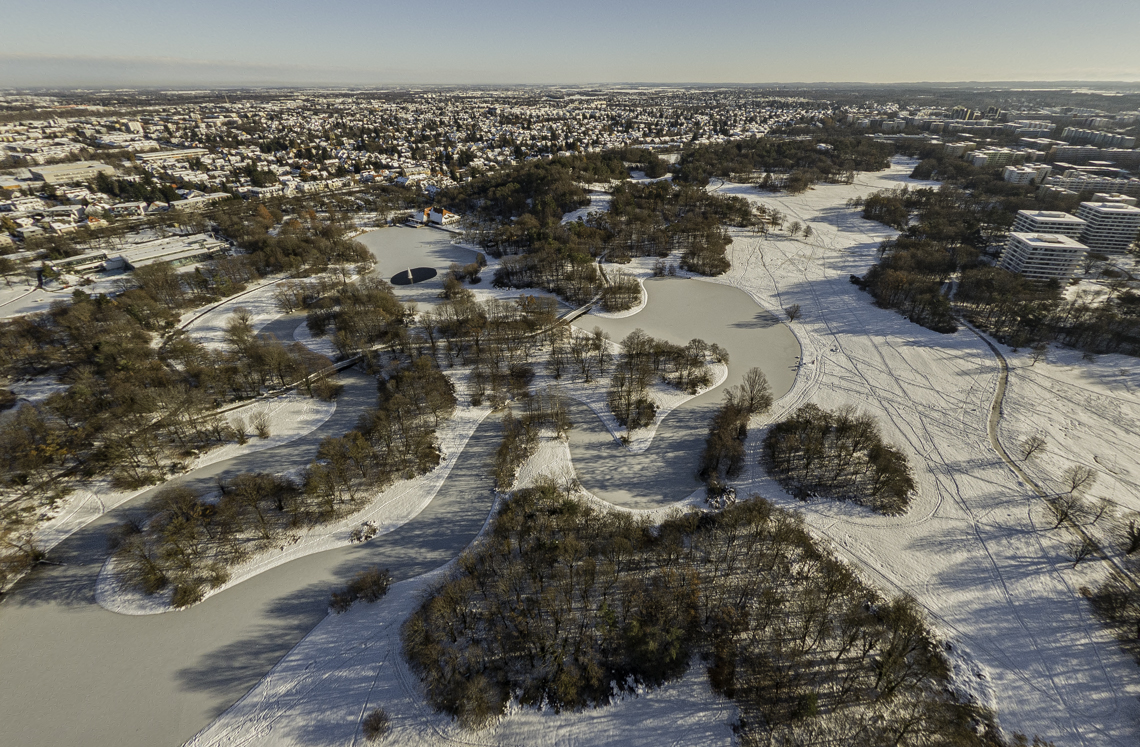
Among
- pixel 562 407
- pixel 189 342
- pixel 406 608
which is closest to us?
pixel 406 608

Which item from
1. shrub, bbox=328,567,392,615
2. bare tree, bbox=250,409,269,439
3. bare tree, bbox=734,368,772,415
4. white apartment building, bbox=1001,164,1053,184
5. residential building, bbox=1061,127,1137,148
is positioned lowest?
shrub, bbox=328,567,392,615

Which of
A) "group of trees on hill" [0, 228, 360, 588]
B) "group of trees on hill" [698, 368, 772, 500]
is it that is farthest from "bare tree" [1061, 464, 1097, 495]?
"group of trees on hill" [0, 228, 360, 588]

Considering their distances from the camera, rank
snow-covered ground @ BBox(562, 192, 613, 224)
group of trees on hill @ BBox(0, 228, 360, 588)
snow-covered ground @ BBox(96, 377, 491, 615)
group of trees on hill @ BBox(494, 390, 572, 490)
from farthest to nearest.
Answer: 1. snow-covered ground @ BBox(562, 192, 613, 224)
2. group of trees on hill @ BBox(494, 390, 572, 490)
3. group of trees on hill @ BBox(0, 228, 360, 588)
4. snow-covered ground @ BBox(96, 377, 491, 615)

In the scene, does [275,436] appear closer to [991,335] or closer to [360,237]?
[360,237]

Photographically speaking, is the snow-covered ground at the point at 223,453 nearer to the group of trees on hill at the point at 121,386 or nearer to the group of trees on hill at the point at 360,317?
the group of trees on hill at the point at 121,386

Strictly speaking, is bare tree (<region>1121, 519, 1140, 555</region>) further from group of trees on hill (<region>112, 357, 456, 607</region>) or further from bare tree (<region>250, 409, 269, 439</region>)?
bare tree (<region>250, 409, 269, 439</region>)

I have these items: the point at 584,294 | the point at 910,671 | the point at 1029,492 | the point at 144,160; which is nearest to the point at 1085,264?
the point at 1029,492

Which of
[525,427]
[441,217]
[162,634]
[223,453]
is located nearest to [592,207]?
[441,217]
